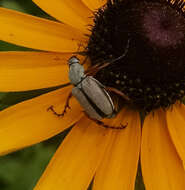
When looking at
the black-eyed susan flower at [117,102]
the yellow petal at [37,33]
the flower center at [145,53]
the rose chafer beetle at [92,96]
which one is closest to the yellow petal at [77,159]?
the black-eyed susan flower at [117,102]

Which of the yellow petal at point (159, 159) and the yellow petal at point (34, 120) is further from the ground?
the yellow petal at point (159, 159)

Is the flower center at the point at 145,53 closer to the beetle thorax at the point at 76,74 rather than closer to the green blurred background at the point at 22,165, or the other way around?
the beetle thorax at the point at 76,74

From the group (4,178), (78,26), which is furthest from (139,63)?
(4,178)

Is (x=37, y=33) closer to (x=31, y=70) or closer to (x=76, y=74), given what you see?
(x=31, y=70)

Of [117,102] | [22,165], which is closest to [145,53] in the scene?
[117,102]

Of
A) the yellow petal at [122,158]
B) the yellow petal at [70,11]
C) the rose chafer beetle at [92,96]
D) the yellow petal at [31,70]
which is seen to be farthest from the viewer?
the yellow petal at [70,11]

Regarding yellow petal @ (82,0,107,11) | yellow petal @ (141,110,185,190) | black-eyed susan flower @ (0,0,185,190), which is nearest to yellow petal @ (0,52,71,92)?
black-eyed susan flower @ (0,0,185,190)
